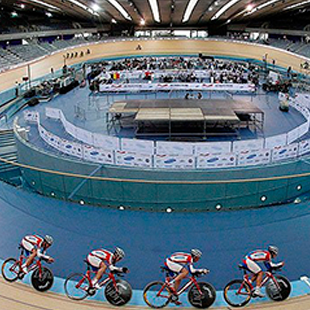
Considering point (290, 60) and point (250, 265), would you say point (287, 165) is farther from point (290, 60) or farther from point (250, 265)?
point (290, 60)

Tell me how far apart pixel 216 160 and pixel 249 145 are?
4.88 ft

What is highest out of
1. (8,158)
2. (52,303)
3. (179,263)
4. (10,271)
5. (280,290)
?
(179,263)

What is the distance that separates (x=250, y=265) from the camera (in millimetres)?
5051

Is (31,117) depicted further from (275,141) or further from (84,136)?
(275,141)

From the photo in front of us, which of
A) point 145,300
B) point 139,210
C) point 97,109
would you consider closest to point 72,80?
point 97,109

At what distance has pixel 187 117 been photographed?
50.4 feet

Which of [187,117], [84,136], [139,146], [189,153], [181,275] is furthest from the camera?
[187,117]

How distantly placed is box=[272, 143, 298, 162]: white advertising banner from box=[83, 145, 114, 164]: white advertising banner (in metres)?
5.43

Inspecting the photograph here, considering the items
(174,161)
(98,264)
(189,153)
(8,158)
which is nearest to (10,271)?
(98,264)

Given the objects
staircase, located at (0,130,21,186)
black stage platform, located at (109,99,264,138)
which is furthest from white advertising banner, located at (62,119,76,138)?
staircase, located at (0,130,21,186)

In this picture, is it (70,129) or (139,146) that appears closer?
(139,146)

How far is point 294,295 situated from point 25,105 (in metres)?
21.2

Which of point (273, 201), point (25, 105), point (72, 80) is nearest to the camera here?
point (273, 201)

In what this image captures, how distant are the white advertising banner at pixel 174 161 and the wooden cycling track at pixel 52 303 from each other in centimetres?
663
